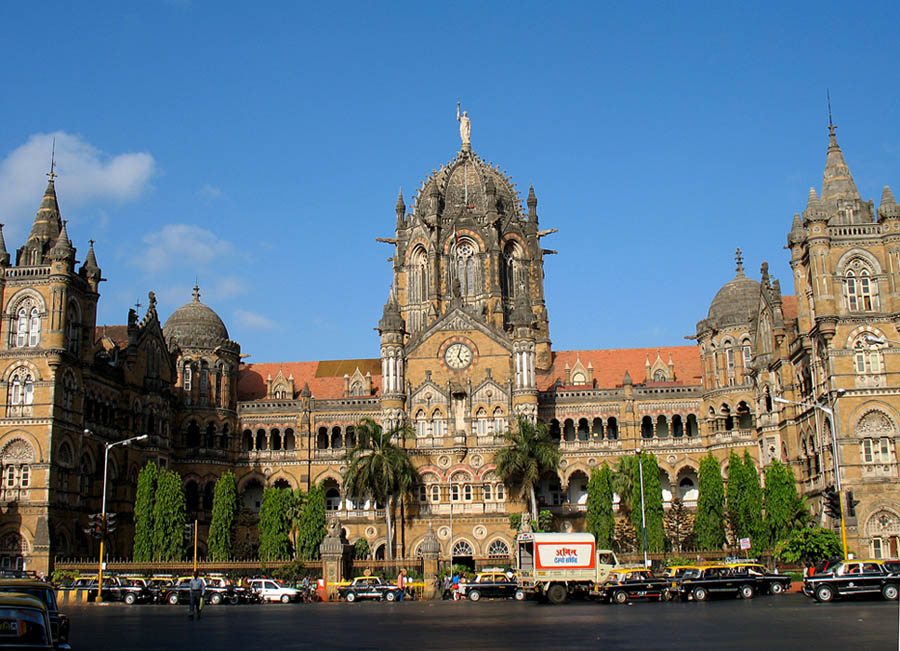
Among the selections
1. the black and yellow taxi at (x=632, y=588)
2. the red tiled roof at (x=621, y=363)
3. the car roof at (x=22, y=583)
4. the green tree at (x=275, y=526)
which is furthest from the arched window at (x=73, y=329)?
the car roof at (x=22, y=583)

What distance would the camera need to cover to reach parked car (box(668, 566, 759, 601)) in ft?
148

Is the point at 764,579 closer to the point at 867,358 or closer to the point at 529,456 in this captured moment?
the point at 867,358

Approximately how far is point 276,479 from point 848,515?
151ft

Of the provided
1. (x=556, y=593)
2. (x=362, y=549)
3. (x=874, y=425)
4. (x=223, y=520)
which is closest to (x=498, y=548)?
(x=362, y=549)

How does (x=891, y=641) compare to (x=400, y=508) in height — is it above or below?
below

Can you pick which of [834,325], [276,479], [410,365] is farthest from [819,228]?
[276,479]

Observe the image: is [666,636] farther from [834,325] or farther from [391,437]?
[391,437]

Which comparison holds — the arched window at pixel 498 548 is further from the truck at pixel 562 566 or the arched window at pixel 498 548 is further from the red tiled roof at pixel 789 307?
the truck at pixel 562 566

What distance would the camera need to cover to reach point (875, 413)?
6034 centimetres

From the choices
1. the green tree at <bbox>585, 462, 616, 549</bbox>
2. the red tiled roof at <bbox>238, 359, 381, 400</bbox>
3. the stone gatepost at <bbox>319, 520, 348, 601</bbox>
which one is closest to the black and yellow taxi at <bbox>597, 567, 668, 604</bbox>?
the stone gatepost at <bbox>319, 520, 348, 601</bbox>

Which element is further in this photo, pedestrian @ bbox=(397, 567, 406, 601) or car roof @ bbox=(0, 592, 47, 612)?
pedestrian @ bbox=(397, 567, 406, 601)

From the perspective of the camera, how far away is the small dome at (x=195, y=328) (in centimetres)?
8562

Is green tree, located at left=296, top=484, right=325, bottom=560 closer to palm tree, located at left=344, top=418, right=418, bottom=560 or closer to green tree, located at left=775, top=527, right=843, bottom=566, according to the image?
palm tree, located at left=344, top=418, right=418, bottom=560

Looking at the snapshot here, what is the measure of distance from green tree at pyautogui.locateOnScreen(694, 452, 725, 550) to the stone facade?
5171 millimetres
